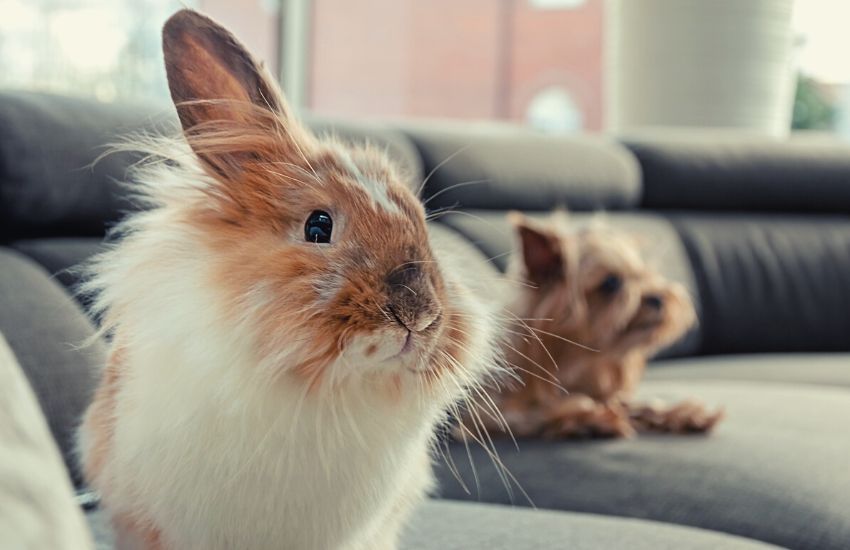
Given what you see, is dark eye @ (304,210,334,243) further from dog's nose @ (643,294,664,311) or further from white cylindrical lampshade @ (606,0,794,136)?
white cylindrical lampshade @ (606,0,794,136)

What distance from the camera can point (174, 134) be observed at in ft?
3.64

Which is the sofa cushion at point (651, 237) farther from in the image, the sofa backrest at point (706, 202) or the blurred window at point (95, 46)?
the blurred window at point (95, 46)

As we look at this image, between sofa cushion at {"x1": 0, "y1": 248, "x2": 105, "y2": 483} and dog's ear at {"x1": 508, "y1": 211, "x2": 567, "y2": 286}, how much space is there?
3.26 ft

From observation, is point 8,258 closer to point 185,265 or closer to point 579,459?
point 185,265

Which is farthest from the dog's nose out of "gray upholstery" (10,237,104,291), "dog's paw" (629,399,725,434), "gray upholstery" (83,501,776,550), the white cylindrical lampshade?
the white cylindrical lampshade

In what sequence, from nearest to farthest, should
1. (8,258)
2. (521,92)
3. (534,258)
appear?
(8,258) → (534,258) → (521,92)

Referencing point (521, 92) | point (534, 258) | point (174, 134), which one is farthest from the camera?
point (521, 92)

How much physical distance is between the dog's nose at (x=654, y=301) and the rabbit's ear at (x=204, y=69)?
155 cm

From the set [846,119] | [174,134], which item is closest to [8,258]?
[174,134]

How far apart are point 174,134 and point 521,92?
27.0 ft

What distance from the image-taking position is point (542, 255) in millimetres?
2250

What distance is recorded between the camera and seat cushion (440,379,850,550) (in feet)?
5.47

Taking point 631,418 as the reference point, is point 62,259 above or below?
above

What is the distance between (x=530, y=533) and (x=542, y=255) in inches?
39.3
